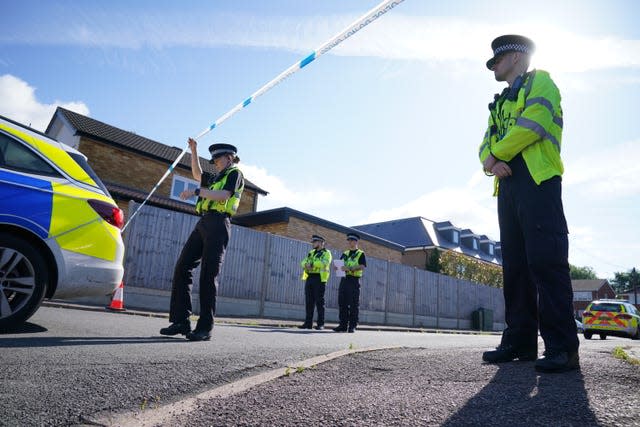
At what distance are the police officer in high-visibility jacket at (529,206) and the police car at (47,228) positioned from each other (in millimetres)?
3480

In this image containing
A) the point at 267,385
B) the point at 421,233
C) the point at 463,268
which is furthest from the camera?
the point at 421,233

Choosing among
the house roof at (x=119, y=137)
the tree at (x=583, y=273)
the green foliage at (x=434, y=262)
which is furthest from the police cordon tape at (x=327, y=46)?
the tree at (x=583, y=273)

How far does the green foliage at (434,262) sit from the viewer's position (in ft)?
105

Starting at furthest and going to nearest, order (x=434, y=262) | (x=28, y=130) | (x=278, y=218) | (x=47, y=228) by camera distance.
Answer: (x=434, y=262)
(x=278, y=218)
(x=28, y=130)
(x=47, y=228)

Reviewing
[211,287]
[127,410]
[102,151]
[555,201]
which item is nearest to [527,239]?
[555,201]

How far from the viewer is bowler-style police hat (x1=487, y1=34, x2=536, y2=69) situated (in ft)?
10.8

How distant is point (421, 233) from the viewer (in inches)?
1395

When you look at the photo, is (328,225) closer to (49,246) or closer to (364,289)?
(364,289)

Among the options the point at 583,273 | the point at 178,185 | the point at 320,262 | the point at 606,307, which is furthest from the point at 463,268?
the point at 583,273

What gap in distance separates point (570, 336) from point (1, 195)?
4.37 m

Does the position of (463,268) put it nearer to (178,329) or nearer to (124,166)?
(124,166)

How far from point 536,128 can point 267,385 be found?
88.9 inches

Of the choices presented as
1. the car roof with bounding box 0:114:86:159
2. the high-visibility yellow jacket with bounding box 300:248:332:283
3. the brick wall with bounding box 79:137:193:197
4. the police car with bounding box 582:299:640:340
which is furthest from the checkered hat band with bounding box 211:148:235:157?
the brick wall with bounding box 79:137:193:197

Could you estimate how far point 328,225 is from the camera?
21.5m
